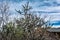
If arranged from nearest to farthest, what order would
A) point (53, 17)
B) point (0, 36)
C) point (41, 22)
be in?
point (0, 36), point (41, 22), point (53, 17)

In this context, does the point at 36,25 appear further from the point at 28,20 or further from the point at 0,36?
the point at 0,36

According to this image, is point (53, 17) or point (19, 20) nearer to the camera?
point (19, 20)

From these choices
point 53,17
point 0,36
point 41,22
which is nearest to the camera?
point 0,36

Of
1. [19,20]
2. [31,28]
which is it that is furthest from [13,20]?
[31,28]

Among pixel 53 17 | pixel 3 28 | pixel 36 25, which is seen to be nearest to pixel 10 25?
pixel 3 28

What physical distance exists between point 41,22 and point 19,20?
1040 mm

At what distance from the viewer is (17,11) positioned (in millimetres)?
10992

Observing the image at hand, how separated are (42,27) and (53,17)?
3.96ft

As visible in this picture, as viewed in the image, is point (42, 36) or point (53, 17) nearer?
point (42, 36)

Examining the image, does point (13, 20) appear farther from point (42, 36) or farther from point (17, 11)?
point (42, 36)

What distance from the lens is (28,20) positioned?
10.6 metres

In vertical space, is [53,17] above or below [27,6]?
below

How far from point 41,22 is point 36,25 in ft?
1.28

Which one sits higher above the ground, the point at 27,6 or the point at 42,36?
the point at 27,6
